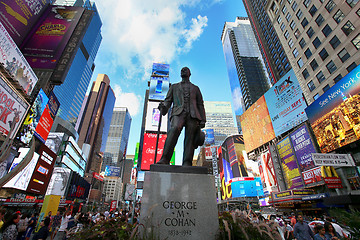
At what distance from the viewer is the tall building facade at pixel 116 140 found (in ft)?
559

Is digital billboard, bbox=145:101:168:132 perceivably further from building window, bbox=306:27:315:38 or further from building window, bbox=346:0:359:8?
building window, bbox=346:0:359:8

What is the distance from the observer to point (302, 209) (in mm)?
26844

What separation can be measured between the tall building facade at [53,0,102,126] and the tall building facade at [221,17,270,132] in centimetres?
7275

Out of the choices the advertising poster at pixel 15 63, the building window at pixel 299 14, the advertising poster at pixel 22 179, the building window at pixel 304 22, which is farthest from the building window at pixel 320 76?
the advertising poster at pixel 22 179

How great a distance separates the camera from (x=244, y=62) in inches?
3420

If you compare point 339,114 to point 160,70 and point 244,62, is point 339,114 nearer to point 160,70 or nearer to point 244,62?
point 160,70

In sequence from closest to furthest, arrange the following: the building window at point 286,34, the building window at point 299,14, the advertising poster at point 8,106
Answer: the advertising poster at point 8,106 → the building window at point 299,14 → the building window at point 286,34

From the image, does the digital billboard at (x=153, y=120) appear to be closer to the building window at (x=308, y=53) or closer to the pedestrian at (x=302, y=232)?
the building window at (x=308, y=53)

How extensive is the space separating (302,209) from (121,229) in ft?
108

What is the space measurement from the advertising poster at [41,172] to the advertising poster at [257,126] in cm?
4668

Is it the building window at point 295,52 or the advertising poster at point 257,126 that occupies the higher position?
the building window at point 295,52

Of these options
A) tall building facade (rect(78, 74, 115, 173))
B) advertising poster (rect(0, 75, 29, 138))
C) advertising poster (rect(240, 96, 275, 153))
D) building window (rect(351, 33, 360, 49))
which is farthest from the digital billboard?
tall building facade (rect(78, 74, 115, 173))

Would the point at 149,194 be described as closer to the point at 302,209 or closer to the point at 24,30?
the point at 24,30

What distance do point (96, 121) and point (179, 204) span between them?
14013cm
